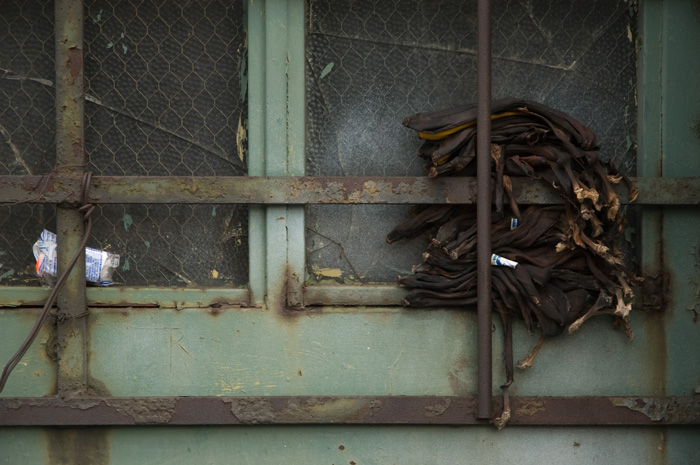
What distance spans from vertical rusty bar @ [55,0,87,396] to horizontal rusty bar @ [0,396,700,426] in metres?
0.13

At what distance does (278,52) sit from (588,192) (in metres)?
1.24

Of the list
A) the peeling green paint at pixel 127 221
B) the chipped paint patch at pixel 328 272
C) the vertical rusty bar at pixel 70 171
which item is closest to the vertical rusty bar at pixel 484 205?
the chipped paint patch at pixel 328 272

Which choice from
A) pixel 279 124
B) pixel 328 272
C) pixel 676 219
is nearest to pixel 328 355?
pixel 328 272

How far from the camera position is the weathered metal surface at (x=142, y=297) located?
8.83 ft

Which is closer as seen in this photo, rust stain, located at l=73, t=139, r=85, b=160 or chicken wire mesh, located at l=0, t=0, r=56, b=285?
rust stain, located at l=73, t=139, r=85, b=160

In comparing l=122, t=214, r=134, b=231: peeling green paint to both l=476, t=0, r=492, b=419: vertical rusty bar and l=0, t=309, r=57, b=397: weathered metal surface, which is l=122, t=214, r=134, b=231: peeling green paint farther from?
l=476, t=0, r=492, b=419: vertical rusty bar

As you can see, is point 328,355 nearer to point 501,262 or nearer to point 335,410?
point 335,410

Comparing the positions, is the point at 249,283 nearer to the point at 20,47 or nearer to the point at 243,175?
the point at 243,175

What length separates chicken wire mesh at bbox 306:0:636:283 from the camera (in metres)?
2.82

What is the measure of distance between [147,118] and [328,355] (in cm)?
117

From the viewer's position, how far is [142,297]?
8.89ft

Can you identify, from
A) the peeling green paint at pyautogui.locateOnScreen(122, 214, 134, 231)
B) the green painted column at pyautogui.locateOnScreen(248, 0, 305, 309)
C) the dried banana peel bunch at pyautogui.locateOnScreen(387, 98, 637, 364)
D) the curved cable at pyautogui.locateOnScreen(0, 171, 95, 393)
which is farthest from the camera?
the peeling green paint at pyautogui.locateOnScreen(122, 214, 134, 231)

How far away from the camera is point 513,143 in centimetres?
266

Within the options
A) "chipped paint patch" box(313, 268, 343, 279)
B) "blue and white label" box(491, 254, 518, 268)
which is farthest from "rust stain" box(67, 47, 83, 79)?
"blue and white label" box(491, 254, 518, 268)
